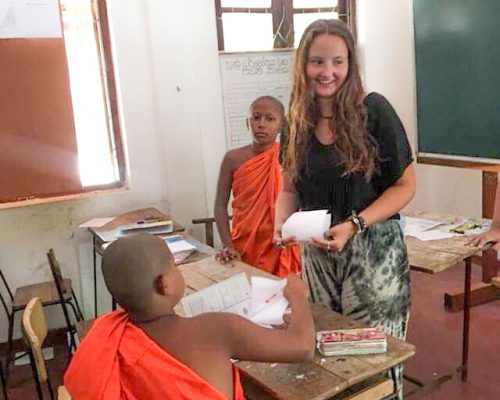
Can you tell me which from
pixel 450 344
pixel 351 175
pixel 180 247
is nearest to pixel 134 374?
pixel 351 175

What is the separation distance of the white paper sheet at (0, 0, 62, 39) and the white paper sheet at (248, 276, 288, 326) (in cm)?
228

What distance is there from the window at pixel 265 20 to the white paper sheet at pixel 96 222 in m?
1.34

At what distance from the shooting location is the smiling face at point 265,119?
8.57ft

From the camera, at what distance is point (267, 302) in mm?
1464

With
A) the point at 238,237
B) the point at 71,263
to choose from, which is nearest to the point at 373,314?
the point at 238,237

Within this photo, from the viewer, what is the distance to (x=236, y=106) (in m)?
3.66

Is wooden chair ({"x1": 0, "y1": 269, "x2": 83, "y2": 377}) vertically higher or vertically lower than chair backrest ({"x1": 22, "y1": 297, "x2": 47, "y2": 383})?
lower

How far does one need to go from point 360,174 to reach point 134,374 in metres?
0.80

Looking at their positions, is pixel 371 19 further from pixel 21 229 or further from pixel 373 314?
pixel 373 314

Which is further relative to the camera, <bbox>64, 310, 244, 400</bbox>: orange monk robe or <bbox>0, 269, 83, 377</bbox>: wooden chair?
<bbox>0, 269, 83, 377</bbox>: wooden chair

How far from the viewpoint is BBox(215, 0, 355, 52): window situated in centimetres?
367

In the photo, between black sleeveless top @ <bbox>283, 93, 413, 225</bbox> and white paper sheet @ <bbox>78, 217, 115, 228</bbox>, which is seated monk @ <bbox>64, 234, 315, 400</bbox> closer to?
black sleeveless top @ <bbox>283, 93, 413, 225</bbox>

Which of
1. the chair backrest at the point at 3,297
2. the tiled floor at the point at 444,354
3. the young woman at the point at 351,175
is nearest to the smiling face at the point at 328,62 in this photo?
the young woman at the point at 351,175

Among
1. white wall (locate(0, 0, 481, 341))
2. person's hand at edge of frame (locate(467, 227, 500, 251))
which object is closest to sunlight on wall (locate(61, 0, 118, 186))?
white wall (locate(0, 0, 481, 341))
